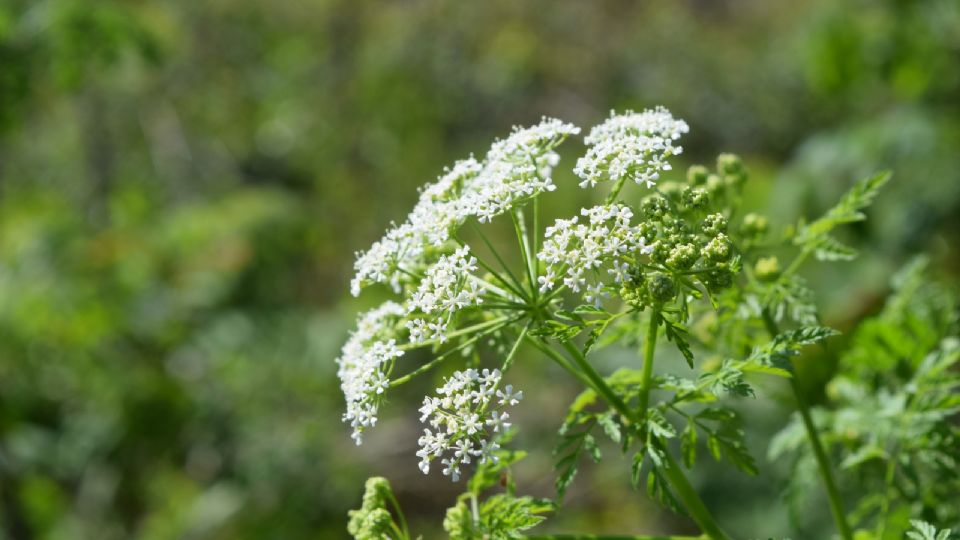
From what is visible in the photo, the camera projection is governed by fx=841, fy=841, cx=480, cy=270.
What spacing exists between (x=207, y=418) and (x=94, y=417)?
958mm

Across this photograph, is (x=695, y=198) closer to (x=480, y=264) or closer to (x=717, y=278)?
(x=717, y=278)

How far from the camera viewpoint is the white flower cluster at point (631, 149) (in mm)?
2016

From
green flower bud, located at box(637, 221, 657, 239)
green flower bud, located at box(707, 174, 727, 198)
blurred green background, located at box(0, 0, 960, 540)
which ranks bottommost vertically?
green flower bud, located at box(637, 221, 657, 239)

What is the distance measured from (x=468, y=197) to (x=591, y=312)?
0.50m

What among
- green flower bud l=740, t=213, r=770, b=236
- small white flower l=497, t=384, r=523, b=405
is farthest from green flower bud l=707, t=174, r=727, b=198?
small white flower l=497, t=384, r=523, b=405

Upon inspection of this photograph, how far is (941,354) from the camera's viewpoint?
2.59 meters

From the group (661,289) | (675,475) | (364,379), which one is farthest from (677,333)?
(364,379)

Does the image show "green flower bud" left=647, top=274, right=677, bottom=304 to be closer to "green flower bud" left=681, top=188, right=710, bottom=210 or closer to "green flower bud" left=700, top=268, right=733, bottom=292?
"green flower bud" left=700, top=268, right=733, bottom=292

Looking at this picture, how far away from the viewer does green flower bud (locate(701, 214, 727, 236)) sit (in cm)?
187

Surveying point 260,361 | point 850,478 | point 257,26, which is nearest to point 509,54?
point 257,26

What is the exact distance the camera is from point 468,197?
216cm

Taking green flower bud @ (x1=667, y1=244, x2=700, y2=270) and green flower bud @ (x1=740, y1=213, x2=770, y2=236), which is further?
green flower bud @ (x1=740, y1=213, x2=770, y2=236)

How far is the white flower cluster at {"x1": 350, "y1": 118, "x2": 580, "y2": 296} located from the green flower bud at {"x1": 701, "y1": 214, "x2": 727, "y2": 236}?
14.9 inches

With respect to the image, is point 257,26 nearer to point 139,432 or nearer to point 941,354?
point 139,432
